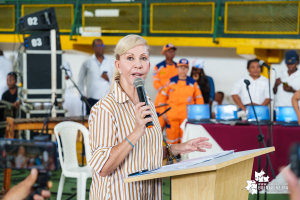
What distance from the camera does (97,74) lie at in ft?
20.9

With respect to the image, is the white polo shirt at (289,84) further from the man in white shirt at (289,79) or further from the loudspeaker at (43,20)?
the loudspeaker at (43,20)

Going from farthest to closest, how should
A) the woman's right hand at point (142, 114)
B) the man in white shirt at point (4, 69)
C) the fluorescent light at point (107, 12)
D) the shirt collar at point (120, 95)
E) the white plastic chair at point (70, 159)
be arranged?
the fluorescent light at point (107, 12) < the man in white shirt at point (4, 69) < the white plastic chair at point (70, 159) < the shirt collar at point (120, 95) < the woman's right hand at point (142, 114)

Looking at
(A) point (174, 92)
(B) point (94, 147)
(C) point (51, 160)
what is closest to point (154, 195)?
(B) point (94, 147)

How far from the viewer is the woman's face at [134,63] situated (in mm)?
1691

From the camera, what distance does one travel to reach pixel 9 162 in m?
0.98

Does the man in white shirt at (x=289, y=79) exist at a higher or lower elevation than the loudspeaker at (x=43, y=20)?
lower

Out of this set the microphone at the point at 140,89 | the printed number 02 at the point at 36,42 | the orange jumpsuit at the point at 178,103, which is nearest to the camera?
the microphone at the point at 140,89

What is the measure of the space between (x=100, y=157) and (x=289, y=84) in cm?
453

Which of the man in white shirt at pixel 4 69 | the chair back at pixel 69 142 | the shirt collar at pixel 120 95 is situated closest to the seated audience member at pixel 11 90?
the man in white shirt at pixel 4 69

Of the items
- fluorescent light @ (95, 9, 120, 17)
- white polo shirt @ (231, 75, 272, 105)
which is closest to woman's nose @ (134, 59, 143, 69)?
white polo shirt @ (231, 75, 272, 105)

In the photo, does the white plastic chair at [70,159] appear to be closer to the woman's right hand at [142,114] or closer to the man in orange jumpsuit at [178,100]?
the man in orange jumpsuit at [178,100]

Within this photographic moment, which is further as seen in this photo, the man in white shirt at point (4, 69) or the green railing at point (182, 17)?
the green railing at point (182, 17)

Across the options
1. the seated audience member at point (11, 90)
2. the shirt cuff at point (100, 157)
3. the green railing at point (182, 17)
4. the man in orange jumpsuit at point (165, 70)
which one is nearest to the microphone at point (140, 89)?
the shirt cuff at point (100, 157)

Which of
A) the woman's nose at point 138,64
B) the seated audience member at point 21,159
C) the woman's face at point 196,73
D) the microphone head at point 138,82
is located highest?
the woman's face at point 196,73
